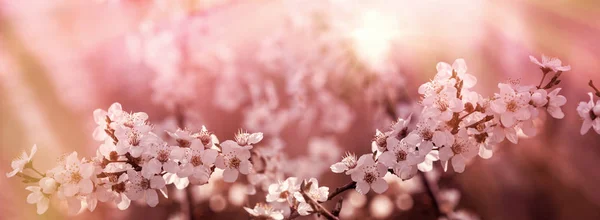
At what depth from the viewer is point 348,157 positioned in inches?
24.0

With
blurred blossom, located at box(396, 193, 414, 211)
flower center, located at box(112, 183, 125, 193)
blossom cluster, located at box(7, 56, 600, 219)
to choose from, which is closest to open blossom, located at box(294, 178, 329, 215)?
blossom cluster, located at box(7, 56, 600, 219)

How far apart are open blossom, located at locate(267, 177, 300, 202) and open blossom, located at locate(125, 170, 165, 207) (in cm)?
14

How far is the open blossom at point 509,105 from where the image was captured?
0.57 m

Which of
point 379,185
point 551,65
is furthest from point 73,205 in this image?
point 551,65

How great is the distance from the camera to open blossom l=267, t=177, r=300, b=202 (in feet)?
2.08

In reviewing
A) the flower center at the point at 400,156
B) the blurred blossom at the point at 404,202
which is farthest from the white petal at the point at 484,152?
the blurred blossom at the point at 404,202

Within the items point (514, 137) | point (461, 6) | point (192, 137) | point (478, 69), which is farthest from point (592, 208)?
point (192, 137)

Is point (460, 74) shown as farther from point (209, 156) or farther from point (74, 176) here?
point (74, 176)

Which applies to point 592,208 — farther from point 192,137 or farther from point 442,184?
point 192,137

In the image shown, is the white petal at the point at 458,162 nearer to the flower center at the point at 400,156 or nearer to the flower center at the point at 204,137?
the flower center at the point at 400,156

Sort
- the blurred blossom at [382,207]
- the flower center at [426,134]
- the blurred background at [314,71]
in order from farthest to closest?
the blurred blossom at [382,207]
the blurred background at [314,71]
the flower center at [426,134]

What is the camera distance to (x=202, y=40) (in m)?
1.64

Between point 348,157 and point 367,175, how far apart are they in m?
0.03

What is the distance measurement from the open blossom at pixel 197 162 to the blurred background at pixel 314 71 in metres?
0.86
